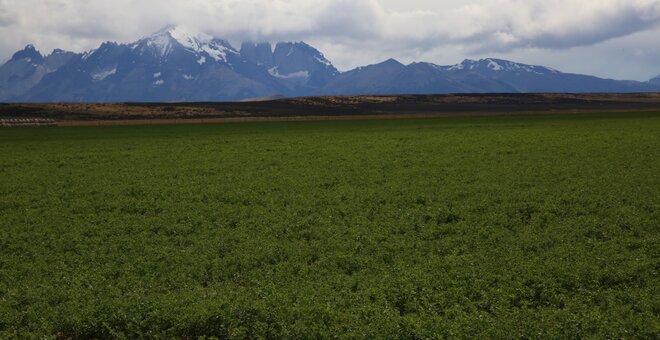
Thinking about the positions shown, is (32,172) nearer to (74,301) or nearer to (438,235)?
(74,301)

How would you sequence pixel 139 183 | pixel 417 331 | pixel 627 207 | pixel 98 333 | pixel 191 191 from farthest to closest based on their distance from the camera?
pixel 139 183 < pixel 191 191 < pixel 627 207 < pixel 98 333 < pixel 417 331

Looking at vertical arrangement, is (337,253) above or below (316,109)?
below

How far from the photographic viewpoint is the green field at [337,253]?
11.1 meters

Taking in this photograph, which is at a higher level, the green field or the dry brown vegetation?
the dry brown vegetation

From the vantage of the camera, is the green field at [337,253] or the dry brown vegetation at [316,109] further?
the dry brown vegetation at [316,109]

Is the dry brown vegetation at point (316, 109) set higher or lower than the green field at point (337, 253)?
higher

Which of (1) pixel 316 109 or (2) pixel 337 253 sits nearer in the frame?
(2) pixel 337 253

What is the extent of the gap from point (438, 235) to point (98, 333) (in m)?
10.3

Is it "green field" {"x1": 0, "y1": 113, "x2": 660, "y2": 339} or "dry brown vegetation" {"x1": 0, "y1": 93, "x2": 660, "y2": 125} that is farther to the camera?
"dry brown vegetation" {"x1": 0, "y1": 93, "x2": 660, "y2": 125}

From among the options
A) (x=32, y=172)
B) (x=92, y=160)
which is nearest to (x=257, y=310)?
(x=32, y=172)

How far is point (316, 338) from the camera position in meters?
10.4

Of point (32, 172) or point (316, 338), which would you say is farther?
point (32, 172)

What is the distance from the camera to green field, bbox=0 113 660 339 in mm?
11117

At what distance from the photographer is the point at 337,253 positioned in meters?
15.3
